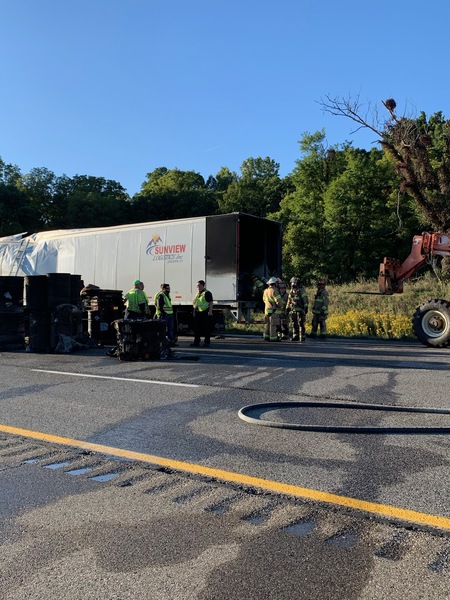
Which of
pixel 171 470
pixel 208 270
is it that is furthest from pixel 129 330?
pixel 171 470

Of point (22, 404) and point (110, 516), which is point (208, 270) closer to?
point (22, 404)

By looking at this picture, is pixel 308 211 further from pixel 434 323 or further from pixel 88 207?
pixel 434 323

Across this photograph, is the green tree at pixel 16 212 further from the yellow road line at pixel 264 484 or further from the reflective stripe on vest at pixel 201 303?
the yellow road line at pixel 264 484

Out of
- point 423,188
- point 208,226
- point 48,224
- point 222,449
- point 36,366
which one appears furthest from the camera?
point 48,224

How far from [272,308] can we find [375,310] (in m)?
7.74

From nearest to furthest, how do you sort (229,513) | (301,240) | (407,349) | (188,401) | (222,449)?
(229,513) < (222,449) < (188,401) < (407,349) < (301,240)

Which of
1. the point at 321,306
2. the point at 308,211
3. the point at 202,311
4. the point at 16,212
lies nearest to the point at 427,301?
the point at 321,306

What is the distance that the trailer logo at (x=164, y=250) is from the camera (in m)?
16.8

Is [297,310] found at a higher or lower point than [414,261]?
lower

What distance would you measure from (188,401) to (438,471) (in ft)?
11.0

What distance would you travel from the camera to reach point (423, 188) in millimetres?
31156

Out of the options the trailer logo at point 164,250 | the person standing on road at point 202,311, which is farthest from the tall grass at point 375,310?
the trailer logo at point 164,250

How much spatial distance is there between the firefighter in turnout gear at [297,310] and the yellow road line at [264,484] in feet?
34.6

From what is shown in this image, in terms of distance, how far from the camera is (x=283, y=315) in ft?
51.7
